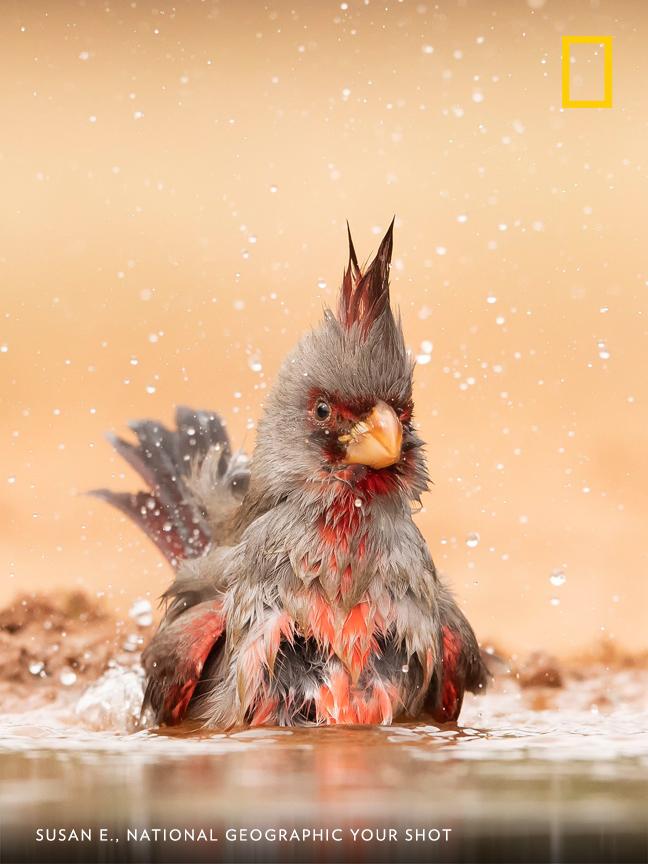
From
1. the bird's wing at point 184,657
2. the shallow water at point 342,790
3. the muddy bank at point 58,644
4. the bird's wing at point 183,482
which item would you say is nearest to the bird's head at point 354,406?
the bird's wing at point 184,657

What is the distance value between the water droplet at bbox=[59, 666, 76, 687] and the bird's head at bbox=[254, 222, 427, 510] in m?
2.82

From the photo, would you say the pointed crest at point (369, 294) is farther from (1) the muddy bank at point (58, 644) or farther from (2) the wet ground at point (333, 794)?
(1) the muddy bank at point (58, 644)

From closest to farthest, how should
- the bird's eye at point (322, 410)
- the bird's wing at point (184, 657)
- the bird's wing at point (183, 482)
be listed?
the bird's eye at point (322, 410)
the bird's wing at point (184, 657)
the bird's wing at point (183, 482)

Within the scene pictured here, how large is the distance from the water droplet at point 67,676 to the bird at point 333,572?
221cm

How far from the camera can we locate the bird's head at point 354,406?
4.48 metres

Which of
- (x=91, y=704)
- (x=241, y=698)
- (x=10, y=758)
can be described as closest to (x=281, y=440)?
(x=241, y=698)

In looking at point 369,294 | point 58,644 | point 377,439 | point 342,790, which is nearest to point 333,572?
point 377,439

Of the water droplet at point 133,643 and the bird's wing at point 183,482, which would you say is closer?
the bird's wing at point 183,482

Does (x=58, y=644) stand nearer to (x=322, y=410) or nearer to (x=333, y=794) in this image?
(x=322, y=410)

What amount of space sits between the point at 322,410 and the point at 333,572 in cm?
62

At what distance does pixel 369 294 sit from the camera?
4637 mm

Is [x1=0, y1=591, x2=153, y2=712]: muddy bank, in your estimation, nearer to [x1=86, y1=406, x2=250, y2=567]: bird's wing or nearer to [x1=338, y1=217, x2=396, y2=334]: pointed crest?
[x1=86, y1=406, x2=250, y2=567]: bird's wing

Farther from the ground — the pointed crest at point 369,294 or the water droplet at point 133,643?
the pointed crest at point 369,294

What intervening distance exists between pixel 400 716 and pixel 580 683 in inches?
127
